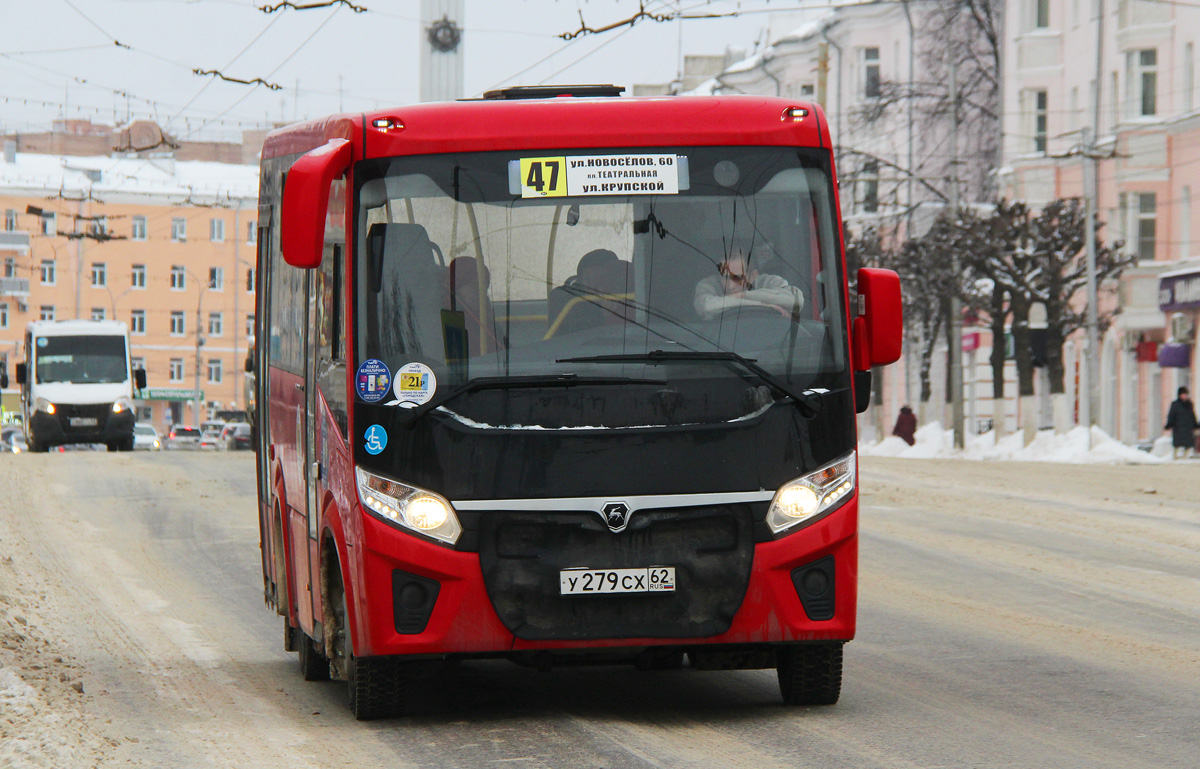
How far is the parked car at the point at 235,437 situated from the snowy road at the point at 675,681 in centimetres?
4800

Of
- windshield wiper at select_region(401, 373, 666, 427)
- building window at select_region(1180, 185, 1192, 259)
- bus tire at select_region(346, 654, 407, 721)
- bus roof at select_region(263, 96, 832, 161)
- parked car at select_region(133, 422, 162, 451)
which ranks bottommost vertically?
parked car at select_region(133, 422, 162, 451)

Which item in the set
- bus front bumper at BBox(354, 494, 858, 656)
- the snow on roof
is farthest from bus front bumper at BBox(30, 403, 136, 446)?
the snow on roof

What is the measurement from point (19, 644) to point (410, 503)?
433 cm

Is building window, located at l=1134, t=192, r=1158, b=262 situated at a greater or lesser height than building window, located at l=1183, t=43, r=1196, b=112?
lesser

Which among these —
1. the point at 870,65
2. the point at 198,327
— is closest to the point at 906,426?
the point at 870,65

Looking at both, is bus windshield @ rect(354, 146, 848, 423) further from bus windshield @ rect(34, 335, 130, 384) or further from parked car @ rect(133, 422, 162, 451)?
parked car @ rect(133, 422, 162, 451)

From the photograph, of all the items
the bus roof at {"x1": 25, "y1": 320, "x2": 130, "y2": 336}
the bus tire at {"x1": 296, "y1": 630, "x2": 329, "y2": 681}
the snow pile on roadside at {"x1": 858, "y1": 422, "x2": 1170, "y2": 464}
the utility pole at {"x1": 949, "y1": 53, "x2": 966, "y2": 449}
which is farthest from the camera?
the utility pole at {"x1": 949, "y1": 53, "x2": 966, "y2": 449}

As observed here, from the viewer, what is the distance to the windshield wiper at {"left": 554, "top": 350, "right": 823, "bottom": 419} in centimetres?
755

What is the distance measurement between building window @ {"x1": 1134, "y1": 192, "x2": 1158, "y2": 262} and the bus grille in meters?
42.0

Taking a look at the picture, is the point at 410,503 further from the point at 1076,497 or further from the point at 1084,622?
the point at 1076,497

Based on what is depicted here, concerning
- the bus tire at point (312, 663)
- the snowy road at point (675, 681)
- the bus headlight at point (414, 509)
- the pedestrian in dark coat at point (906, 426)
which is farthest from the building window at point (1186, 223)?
the bus headlight at point (414, 509)

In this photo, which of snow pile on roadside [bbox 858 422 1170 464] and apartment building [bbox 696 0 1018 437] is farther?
apartment building [bbox 696 0 1018 437]

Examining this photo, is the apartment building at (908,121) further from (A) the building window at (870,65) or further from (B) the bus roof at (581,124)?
(B) the bus roof at (581,124)

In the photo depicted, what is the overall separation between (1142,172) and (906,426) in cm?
825
